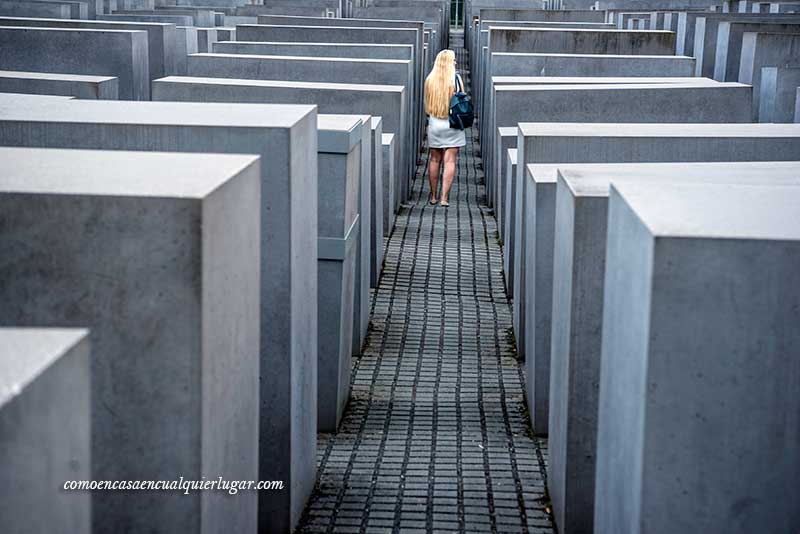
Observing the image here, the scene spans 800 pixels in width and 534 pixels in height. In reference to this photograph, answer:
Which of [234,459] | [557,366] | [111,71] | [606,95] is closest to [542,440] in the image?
[557,366]

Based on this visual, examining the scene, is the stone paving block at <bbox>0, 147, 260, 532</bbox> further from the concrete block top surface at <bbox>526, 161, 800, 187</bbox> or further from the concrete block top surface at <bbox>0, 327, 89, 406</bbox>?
the concrete block top surface at <bbox>526, 161, 800, 187</bbox>

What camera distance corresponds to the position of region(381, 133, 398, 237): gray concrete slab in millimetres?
10219

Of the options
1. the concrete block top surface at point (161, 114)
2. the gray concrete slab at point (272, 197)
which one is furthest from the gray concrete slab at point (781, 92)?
the gray concrete slab at point (272, 197)

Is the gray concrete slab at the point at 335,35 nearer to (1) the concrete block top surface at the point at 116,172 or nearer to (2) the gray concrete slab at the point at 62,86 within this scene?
(2) the gray concrete slab at the point at 62,86

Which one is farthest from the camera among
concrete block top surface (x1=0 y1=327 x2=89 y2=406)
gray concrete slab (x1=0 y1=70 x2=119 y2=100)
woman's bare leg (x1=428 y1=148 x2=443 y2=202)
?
woman's bare leg (x1=428 y1=148 x2=443 y2=202)

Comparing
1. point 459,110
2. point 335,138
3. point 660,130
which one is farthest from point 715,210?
point 459,110

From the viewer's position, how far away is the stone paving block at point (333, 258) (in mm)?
6016

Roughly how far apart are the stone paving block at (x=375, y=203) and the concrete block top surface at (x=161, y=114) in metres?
3.42

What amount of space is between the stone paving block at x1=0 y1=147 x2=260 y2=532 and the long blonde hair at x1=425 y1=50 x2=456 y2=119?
9592 millimetres

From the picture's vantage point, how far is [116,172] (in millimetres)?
3371

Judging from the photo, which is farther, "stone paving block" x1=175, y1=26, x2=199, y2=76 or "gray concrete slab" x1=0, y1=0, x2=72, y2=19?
"gray concrete slab" x1=0, y1=0, x2=72, y2=19

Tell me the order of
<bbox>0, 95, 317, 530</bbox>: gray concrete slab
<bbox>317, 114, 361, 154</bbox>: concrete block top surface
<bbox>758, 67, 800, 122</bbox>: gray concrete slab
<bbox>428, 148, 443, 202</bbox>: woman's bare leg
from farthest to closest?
<bbox>428, 148, 443, 202</bbox>: woman's bare leg → <bbox>758, 67, 800, 122</bbox>: gray concrete slab → <bbox>317, 114, 361, 154</bbox>: concrete block top surface → <bbox>0, 95, 317, 530</bbox>: gray concrete slab

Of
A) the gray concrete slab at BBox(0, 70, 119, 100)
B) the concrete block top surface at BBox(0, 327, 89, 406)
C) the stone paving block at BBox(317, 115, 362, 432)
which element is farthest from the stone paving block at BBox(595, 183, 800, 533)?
the gray concrete slab at BBox(0, 70, 119, 100)

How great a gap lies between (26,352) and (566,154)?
497 cm
